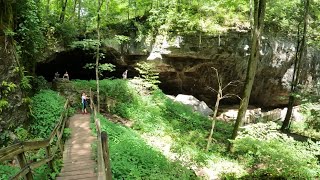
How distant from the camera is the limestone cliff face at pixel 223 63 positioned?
1845 centimetres

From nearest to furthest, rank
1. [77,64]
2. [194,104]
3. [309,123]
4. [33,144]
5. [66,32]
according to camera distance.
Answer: [33,144]
[309,123]
[66,32]
[194,104]
[77,64]

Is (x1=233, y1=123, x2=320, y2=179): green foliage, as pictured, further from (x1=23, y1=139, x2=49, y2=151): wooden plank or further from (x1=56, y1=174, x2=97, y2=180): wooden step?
(x1=23, y1=139, x2=49, y2=151): wooden plank

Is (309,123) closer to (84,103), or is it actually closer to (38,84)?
(84,103)

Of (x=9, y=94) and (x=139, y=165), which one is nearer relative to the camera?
(x=139, y=165)

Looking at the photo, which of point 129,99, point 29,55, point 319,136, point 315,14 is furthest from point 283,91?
point 29,55

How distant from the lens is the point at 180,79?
21.5 m

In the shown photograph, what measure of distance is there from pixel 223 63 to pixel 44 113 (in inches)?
502

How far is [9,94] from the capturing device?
33.0 feet

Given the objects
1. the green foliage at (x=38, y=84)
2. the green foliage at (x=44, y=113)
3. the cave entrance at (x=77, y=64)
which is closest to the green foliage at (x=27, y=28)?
the green foliage at (x=38, y=84)

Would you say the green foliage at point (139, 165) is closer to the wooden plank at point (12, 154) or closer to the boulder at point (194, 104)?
the wooden plank at point (12, 154)

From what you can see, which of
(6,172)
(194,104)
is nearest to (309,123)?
(194,104)

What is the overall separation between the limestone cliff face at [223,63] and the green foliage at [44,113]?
294 inches

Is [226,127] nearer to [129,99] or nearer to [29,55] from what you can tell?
[129,99]

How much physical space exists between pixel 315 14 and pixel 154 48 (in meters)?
12.3
